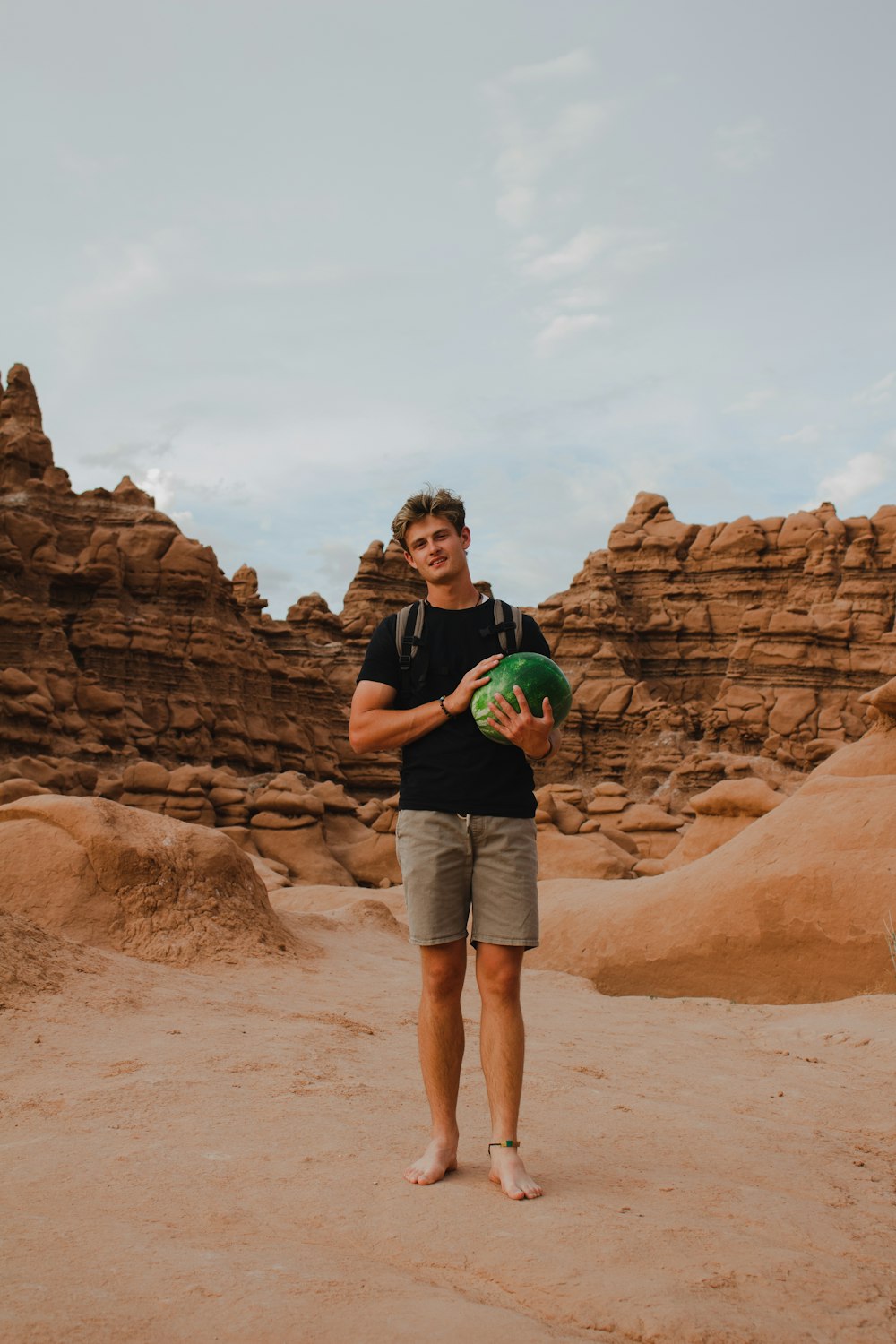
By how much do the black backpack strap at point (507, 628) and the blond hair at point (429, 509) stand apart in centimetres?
30

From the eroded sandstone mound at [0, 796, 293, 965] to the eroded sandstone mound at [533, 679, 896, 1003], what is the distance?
3.15 metres

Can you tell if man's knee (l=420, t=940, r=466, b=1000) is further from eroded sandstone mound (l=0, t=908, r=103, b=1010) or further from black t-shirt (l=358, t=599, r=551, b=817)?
eroded sandstone mound (l=0, t=908, r=103, b=1010)

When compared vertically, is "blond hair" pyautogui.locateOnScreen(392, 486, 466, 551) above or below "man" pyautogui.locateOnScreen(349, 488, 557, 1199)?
above

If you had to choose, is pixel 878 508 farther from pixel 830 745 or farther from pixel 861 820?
pixel 861 820

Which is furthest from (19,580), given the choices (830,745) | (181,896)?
(181,896)

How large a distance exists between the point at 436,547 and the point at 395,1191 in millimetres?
1839

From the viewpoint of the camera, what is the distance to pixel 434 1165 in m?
2.89

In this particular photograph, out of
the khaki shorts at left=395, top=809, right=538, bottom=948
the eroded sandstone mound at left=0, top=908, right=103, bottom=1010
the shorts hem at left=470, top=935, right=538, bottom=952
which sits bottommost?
the eroded sandstone mound at left=0, top=908, right=103, bottom=1010

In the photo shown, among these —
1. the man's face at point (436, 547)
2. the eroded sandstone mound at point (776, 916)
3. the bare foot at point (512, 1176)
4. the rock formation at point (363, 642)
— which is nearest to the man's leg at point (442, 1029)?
the bare foot at point (512, 1176)

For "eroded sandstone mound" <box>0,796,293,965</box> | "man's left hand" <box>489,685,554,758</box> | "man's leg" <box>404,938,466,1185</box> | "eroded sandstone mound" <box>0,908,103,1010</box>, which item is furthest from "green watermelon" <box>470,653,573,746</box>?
"eroded sandstone mound" <box>0,796,293,965</box>

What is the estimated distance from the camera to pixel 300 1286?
2076mm

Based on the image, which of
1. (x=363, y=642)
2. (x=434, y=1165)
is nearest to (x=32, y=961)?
(x=434, y=1165)

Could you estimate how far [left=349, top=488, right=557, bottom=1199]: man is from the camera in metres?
3.01

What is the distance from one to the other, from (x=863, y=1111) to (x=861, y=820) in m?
4.12
